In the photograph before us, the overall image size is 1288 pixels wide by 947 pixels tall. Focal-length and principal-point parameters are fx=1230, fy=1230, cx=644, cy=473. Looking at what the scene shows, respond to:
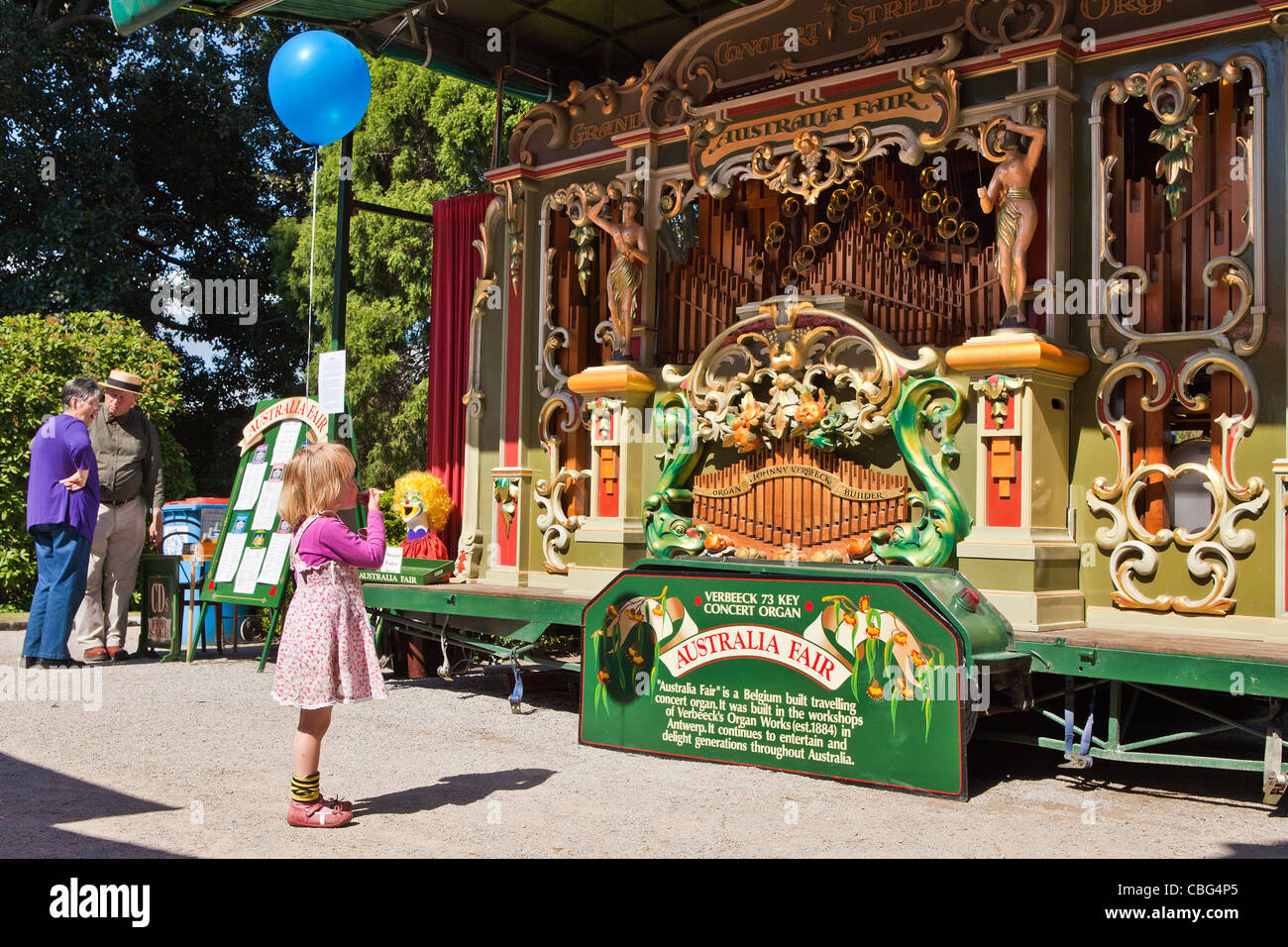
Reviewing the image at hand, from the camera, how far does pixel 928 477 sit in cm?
691

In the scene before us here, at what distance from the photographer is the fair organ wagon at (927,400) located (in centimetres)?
555

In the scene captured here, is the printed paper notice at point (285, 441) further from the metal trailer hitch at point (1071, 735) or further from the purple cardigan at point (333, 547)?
the metal trailer hitch at point (1071, 735)

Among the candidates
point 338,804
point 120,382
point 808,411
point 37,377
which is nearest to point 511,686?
point 808,411

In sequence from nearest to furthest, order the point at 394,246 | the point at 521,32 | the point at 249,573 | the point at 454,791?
the point at 454,791 < the point at 249,573 < the point at 521,32 < the point at 394,246

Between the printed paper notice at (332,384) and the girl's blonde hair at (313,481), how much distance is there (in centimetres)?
430

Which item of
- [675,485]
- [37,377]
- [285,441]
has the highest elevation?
[37,377]

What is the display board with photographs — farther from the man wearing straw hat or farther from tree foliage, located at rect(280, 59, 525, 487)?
tree foliage, located at rect(280, 59, 525, 487)

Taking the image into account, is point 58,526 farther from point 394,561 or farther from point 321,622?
point 321,622

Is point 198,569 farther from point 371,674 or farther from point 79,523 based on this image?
point 371,674

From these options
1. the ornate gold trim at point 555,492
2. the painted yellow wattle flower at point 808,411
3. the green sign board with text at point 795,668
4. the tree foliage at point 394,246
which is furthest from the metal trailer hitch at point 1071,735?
the tree foliage at point 394,246

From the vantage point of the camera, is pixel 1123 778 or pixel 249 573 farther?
pixel 249 573

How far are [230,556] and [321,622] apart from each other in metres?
4.91

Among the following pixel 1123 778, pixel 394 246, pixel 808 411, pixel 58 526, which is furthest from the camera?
pixel 394 246

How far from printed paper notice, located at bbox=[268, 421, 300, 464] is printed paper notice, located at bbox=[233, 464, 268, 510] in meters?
0.17
